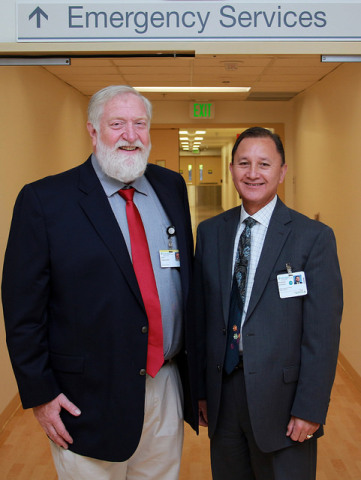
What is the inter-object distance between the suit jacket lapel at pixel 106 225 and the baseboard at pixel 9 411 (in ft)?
8.93

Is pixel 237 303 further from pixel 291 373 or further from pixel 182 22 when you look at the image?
pixel 182 22

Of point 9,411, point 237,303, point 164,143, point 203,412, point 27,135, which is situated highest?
point 164,143

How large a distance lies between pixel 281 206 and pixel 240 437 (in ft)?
3.17

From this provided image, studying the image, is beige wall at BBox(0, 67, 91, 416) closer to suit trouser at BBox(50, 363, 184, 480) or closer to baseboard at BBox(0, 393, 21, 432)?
baseboard at BBox(0, 393, 21, 432)

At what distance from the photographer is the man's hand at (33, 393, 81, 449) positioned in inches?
73.8

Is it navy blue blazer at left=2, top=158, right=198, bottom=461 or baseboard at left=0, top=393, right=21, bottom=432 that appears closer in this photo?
navy blue blazer at left=2, top=158, right=198, bottom=461

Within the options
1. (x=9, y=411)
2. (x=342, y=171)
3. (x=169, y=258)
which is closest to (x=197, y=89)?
(x=342, y=171)

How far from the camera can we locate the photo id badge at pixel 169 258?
2.02 meters

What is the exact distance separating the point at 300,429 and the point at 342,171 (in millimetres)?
3751

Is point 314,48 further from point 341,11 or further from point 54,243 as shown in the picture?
point 54,243

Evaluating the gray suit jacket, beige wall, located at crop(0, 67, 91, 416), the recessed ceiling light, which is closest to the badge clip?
the gray suit jacket

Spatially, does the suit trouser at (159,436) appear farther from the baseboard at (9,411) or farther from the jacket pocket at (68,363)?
the baseboard at (9,411)

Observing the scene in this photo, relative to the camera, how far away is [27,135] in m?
4.65

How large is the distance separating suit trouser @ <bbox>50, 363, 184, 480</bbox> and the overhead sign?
1.44 meters
